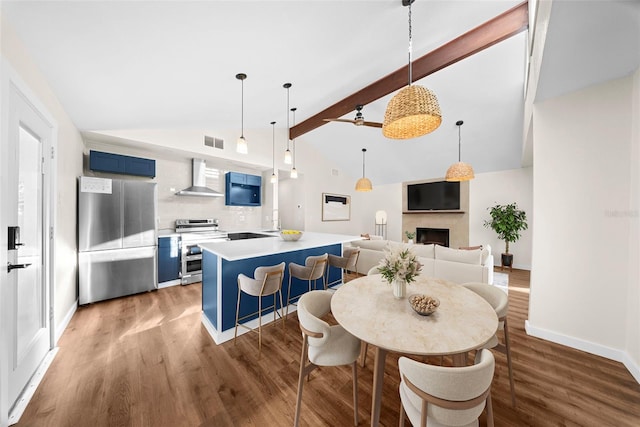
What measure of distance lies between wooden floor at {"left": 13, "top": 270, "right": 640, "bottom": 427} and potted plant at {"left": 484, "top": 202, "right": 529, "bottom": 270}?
3445mm

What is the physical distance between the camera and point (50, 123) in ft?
6.63

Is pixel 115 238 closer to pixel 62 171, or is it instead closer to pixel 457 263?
pixel 62 171

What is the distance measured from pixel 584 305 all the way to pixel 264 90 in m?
4.08

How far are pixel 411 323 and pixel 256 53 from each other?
7.92ft

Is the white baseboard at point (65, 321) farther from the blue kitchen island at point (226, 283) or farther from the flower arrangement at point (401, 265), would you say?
the flower arrangement at point (401, 265)

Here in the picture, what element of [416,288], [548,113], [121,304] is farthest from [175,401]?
[548,113]

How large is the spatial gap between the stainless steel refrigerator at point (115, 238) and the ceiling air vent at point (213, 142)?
4.62 ft

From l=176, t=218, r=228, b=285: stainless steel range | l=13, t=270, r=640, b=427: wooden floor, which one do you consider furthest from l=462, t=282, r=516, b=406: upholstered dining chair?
l=176, t=218, r=228, b=285: stainless steel range

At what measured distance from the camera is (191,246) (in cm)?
404

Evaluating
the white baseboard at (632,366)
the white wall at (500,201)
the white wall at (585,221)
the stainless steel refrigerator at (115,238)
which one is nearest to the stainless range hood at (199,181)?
the stainless steel refrigerator at (115,238)

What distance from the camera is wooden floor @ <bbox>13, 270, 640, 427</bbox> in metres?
1.44

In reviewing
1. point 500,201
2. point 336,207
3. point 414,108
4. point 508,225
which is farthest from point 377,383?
point 500,201

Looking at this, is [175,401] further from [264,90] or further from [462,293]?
[264,90]

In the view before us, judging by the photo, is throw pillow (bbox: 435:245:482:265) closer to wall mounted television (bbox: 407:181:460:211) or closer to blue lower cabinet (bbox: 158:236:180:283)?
wall mounted television (bbox: 407:181:460:211)
